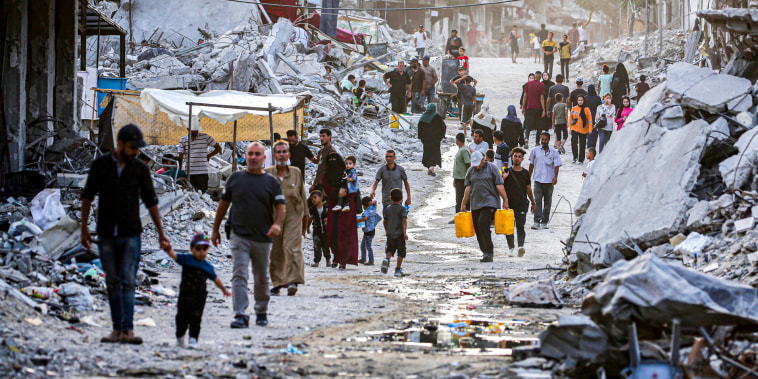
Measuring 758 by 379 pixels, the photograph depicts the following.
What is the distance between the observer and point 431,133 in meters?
18.6

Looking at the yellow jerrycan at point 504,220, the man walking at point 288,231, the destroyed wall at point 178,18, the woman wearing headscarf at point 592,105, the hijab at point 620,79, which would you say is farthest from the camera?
the destroyed wall at point 178,18

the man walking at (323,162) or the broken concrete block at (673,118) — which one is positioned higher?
the broken concrete block at (673,118)

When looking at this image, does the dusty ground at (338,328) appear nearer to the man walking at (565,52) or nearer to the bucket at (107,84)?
the bucket at (107,84)

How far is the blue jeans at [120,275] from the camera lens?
622cm

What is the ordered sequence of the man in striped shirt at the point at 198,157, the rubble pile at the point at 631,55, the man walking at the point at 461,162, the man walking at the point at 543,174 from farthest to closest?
the rubble pile at the point at 631,55
the man in striped shirt at the point at 198,157
the man walking at the point at 461,162
the man walking at the point at 543,174

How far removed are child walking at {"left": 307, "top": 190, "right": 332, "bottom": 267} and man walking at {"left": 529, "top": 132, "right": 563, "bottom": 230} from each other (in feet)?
12.5

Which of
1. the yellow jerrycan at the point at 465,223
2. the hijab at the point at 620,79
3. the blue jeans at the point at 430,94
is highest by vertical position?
the hijab at the point at 620,79

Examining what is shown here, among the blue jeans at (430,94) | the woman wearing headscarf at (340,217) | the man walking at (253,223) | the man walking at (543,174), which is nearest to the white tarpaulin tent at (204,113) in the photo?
the woman wearing headscarf at (340,217)

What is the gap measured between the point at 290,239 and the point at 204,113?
23.1 ft

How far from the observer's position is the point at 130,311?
6.25 metres

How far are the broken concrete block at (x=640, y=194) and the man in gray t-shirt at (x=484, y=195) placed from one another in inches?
53.7

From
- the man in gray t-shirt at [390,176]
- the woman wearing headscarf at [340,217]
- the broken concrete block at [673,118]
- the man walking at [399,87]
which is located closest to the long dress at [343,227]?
the woman wearing headscarf at [340,217]

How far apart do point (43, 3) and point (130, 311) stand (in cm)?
910

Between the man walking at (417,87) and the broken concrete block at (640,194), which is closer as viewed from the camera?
the broken concrete block at (640,194)
